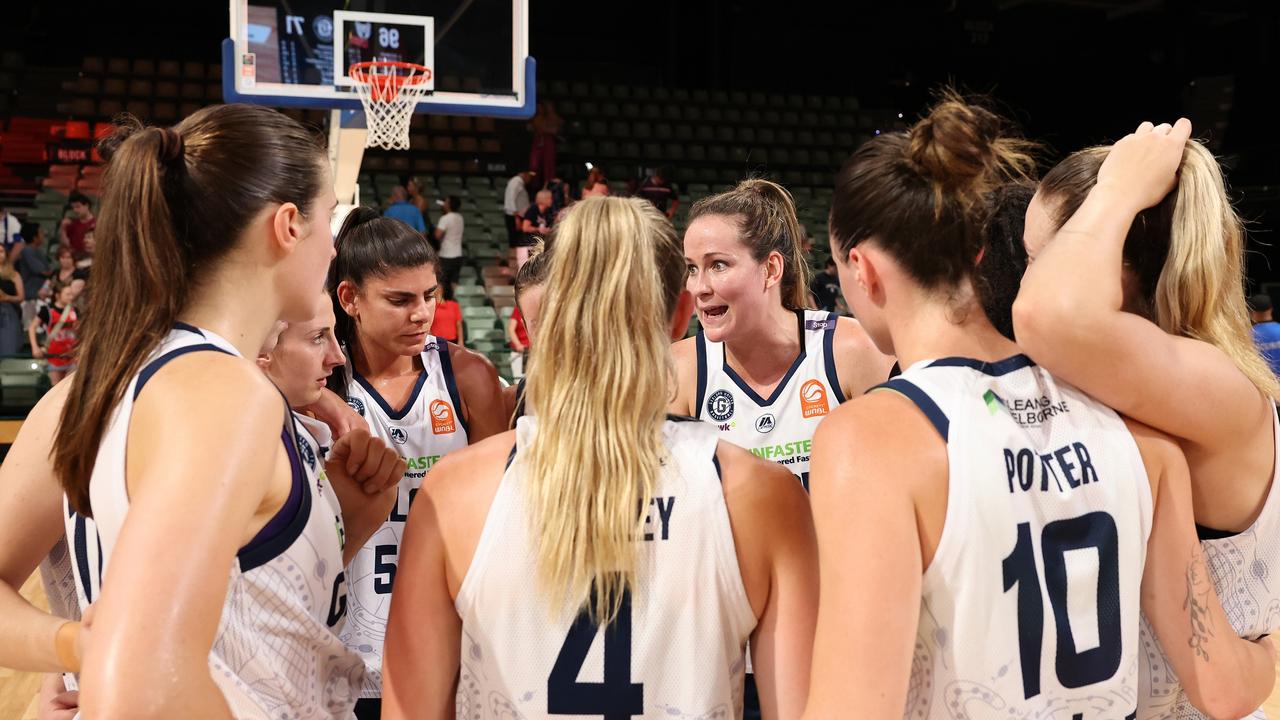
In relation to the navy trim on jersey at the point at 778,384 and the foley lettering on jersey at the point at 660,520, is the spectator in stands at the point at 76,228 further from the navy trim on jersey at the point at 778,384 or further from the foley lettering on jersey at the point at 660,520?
the foley lettering on jersey at the point at 660,520

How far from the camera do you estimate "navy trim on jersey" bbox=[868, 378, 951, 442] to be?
1.52 metres

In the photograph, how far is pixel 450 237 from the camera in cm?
1245

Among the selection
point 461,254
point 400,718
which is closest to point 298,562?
point 400,718

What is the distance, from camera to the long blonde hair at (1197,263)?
171 cm

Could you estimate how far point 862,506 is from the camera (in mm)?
1457

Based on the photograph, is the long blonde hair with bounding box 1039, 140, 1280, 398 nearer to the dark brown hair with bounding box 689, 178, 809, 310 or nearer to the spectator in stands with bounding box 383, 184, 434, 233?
the dark brown hair with bounding box 689, 178, 809, 310

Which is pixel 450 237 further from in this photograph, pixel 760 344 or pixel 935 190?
pixel 935 190

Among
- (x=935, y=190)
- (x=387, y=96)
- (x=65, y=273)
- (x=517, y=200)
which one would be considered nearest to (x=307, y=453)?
(x=935, y=190)

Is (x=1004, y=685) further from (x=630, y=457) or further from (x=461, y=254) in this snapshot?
(x=461, y=254)

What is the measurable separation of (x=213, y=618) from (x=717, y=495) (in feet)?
2.36

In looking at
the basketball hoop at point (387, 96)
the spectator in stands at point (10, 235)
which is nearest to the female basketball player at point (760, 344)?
the basketball hoop at point (387, 96)

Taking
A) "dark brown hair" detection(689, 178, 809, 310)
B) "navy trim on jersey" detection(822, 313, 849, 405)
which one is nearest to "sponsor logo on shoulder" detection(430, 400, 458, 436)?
"dark brown hair" detection(689, 178, 809, 310)

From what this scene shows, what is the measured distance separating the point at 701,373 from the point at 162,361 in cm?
219

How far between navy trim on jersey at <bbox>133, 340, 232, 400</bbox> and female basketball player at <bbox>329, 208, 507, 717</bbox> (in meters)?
1.59
